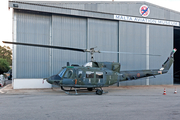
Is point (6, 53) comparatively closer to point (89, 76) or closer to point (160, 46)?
point (160, 46)

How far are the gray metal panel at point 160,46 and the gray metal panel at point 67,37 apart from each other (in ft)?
27.9

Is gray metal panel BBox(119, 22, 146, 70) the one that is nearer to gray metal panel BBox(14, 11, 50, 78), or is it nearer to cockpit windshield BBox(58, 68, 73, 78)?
gray metal panel BBox(14, 11, 50, 78)

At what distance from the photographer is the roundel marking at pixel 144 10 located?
804 inches

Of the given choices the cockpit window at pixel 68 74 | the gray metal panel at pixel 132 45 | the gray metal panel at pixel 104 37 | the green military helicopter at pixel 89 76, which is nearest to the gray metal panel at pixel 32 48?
the green military helicopter at pixel 89 76

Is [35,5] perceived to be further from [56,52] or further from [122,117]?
[122,117]

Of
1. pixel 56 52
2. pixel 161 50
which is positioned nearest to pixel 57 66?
pixel 56 52

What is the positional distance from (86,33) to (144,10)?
7.53m

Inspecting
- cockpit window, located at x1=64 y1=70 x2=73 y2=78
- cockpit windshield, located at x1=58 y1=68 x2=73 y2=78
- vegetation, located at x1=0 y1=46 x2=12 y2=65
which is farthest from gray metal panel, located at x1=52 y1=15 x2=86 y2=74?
vegetation, located at x1=0 y1=46 x2=12 y2=65

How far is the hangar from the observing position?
1684cm

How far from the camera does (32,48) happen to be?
677 inches

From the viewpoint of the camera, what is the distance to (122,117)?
6.73 m

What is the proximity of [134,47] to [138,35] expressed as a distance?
5.13 feet

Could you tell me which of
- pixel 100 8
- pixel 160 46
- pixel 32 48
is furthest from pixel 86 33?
pixel 160 46

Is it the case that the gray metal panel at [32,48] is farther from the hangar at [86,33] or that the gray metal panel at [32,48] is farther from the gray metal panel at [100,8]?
the gray metal panel at [100,8]
